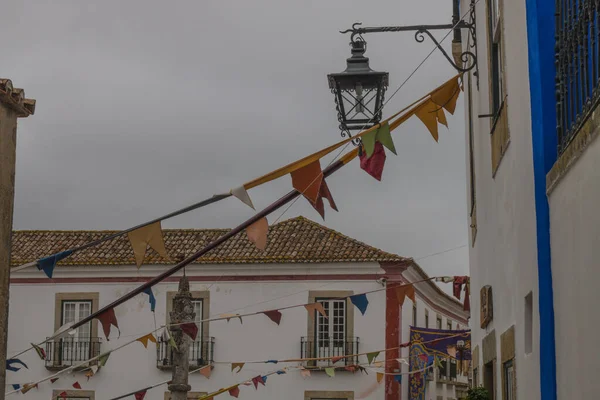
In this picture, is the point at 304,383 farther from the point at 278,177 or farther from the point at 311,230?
the point at 278,177

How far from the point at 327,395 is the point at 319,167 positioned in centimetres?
2261

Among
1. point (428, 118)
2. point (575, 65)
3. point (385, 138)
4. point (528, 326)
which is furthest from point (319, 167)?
point (575, 65)

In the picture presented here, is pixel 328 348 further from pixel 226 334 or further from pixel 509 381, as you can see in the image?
pixel 509 381

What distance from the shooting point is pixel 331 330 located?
2888cm

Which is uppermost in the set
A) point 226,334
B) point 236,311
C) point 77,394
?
point 236,311

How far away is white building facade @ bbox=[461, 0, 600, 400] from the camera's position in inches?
180

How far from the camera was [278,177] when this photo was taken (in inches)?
255

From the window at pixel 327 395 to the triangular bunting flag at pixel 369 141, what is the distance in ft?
72.9

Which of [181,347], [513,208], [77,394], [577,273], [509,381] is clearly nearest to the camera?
[577,273]

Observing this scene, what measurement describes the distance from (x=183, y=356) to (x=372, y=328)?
42.6 ft

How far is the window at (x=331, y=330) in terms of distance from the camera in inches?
1125

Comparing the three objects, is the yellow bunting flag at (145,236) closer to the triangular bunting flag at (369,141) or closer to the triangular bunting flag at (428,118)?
the triangular bunting flag at (369,141)

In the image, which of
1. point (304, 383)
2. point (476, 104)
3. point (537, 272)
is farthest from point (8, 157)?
point (304, 383)

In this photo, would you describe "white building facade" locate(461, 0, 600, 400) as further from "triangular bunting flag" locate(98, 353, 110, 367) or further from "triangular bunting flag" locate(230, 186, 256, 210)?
"triangular bunting flag" locate(98, 353, 110, 367)
